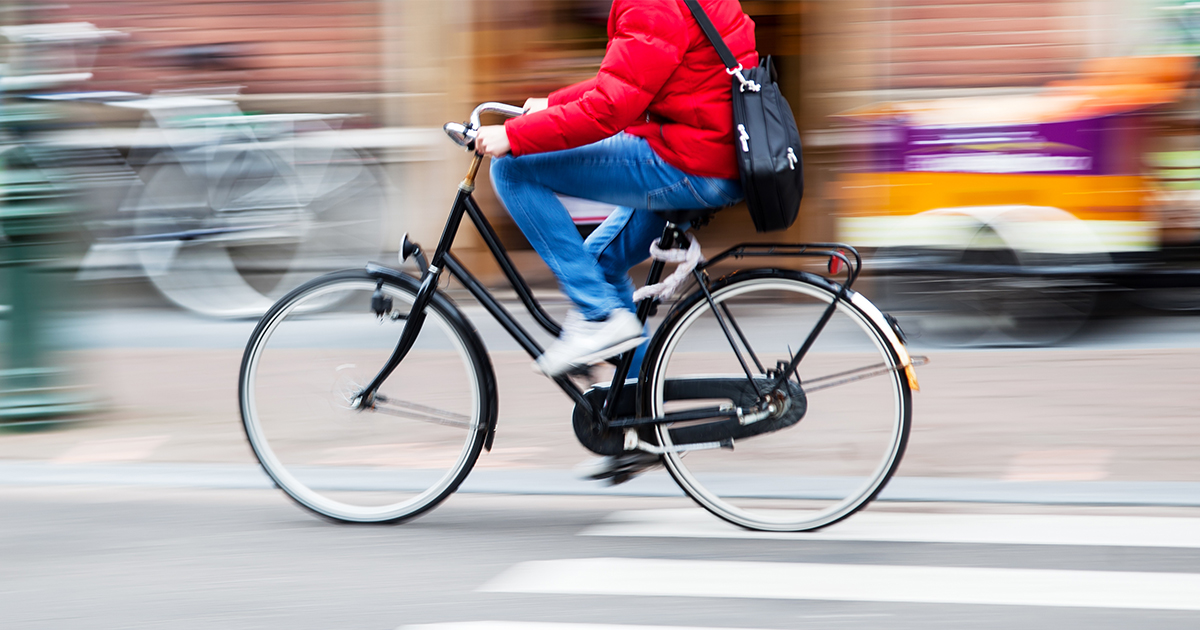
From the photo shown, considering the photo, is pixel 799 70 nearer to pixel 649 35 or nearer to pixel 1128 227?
pixel 1128 227

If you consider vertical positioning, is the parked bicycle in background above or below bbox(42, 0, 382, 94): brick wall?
below

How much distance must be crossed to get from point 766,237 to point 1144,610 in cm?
609

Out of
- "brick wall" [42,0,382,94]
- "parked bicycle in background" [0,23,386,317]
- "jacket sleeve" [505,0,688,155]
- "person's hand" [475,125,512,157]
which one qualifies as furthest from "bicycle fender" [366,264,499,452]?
"brick wall" [42,0,382,94]

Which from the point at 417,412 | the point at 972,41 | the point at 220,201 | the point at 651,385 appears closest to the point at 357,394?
the point at 417,412

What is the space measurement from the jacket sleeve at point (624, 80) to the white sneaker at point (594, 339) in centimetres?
57

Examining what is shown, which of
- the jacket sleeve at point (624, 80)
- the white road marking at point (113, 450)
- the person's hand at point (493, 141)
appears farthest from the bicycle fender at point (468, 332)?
the white road marking at point (113, 450)

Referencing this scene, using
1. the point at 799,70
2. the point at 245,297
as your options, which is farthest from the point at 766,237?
the point at 245,297

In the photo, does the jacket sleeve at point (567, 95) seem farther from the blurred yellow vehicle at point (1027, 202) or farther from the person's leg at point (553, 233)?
the blurred yellow vehicle at point (1027, 202)

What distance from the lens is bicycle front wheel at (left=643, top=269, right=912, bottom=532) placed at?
12.9ft

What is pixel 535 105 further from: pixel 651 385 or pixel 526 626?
pixel 526 626

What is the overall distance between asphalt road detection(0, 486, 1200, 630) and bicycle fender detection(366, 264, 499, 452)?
0.41m

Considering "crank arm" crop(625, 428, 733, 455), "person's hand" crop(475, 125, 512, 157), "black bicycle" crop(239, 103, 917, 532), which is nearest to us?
"person's hand" crop(475, 125, 512, 157)

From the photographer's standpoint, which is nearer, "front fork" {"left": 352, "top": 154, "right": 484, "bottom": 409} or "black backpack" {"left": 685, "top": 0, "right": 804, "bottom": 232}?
"black backpack" {"left": 685, "top": 0, "right": 804, "bottom": 232}

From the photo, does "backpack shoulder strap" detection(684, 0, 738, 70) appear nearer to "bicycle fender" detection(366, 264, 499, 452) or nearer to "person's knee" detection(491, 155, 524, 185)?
"person's knee" detection(491, 155, 524, 185)
